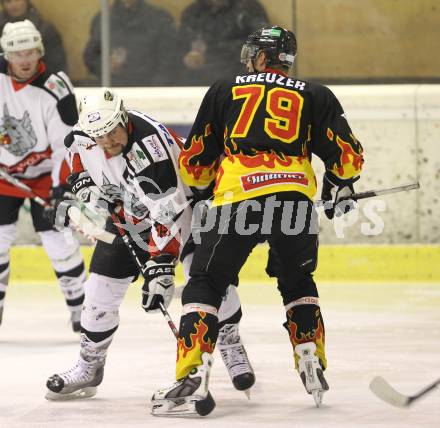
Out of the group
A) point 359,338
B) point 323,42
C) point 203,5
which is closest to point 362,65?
point 323,42

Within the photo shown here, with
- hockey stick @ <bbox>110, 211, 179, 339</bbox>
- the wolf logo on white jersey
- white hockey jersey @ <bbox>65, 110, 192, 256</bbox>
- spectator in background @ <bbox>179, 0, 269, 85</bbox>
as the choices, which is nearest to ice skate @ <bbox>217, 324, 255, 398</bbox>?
hockey stick @ <bbox>110, 211, 179, 339</bbox>

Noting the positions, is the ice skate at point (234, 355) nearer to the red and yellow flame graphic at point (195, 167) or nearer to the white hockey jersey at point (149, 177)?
the white hockey jersey at point (149, 177)

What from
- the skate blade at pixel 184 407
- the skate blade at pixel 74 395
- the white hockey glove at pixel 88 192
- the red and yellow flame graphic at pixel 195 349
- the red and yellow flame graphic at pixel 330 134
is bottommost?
the skate blade at pixel 74 395

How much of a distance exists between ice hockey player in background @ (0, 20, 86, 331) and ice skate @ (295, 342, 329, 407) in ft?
6.93

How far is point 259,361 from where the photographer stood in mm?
5484

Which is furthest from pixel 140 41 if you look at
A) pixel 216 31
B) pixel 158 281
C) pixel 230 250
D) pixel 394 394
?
pixel 394 394

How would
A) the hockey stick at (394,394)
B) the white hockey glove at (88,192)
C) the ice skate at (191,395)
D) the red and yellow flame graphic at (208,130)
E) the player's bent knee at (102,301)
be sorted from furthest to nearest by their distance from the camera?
the white hockey glove at (88,192) → the player's bent knee at (102,301) → the red and yellow flame graphic at (208,130) → the ice skate at (191,395) → the hockey stick at (394,394)

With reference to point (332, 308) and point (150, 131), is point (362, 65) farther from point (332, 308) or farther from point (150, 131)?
point (150, 131)

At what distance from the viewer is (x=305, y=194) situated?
433 cm

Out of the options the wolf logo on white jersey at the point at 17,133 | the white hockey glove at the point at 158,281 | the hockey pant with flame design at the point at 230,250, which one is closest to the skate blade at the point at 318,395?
the hockey pant with flame design at the point at 230,250

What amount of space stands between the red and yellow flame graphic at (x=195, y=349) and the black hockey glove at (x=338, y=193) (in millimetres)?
576

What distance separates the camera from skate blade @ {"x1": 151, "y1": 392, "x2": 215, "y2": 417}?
4.26m

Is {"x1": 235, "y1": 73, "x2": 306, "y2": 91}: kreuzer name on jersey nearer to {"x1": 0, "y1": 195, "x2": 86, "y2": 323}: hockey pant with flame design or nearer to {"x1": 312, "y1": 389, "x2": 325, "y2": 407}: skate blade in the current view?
{"x1": 312, "y1": 389, "x2": 325, "y2": 407}: skate blade

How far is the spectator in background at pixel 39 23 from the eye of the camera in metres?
8.18
